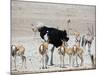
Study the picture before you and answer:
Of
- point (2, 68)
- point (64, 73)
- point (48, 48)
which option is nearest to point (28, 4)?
point (48, 48)

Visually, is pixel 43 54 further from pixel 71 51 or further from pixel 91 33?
pixel 91 33

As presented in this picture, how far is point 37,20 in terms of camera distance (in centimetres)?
215

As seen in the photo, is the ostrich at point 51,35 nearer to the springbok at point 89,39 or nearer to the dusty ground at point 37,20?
the dusty ground at point 37,20

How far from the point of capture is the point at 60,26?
7.35 ft

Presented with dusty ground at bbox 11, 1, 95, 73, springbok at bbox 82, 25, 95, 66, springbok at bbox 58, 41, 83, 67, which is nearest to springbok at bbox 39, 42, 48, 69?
dusty ground at bbox 11, 1, 95, 73

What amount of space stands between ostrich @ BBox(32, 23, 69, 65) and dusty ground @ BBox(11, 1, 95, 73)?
1.8 inches

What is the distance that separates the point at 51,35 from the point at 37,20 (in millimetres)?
223

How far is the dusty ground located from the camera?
207 cm

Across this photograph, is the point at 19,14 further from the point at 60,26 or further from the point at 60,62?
the point at 60,62

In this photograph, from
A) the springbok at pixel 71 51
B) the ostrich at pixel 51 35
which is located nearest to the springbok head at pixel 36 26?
the ostrich at pixel 51 35

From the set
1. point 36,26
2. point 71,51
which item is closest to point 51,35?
Result: point 36,26

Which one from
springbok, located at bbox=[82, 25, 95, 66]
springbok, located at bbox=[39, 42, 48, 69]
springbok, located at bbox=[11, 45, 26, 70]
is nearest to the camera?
springbok, located at bbox=[11, 45, 26, 70]

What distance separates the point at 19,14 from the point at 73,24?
0.62 metres

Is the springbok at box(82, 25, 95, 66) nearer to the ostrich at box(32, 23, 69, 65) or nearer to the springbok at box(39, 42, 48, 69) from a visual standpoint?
the ostrich at box(32, 23, 69, 65)
